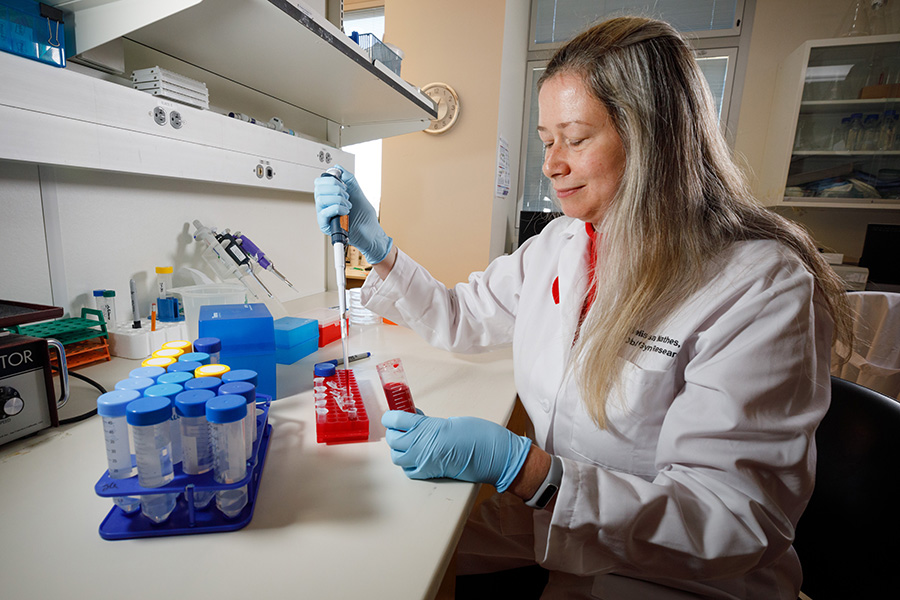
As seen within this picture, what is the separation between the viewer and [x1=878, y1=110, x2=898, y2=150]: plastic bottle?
2605mm

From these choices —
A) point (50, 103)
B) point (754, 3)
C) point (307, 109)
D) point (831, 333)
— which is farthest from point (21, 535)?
point (754, 3)

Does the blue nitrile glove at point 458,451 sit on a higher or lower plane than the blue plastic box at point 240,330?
lower

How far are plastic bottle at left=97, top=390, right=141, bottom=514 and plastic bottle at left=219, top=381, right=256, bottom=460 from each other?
101mm

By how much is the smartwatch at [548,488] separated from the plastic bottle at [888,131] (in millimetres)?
3311

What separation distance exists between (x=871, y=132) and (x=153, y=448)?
3780 millimetres

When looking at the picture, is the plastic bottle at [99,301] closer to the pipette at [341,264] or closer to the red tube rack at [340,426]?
the pipette at [341,264]

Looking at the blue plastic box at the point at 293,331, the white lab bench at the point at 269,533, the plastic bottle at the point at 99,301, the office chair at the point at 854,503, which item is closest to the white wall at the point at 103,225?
the plastic bottle at the point at 99,301

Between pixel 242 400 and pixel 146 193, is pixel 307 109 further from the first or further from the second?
pixel 242 400

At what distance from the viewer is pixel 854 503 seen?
0.80 metres

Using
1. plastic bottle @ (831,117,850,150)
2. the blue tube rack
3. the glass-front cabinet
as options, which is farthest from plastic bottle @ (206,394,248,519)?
plastic bottle @ (831,117,850,150)

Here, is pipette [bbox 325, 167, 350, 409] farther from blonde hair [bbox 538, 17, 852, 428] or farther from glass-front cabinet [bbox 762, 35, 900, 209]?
glass-front cabinet [bbox 762, 35, 900, 209]

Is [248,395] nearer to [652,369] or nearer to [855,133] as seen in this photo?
[652,369]

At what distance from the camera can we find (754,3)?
9.89 feet

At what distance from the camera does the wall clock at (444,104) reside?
9.77 ft
